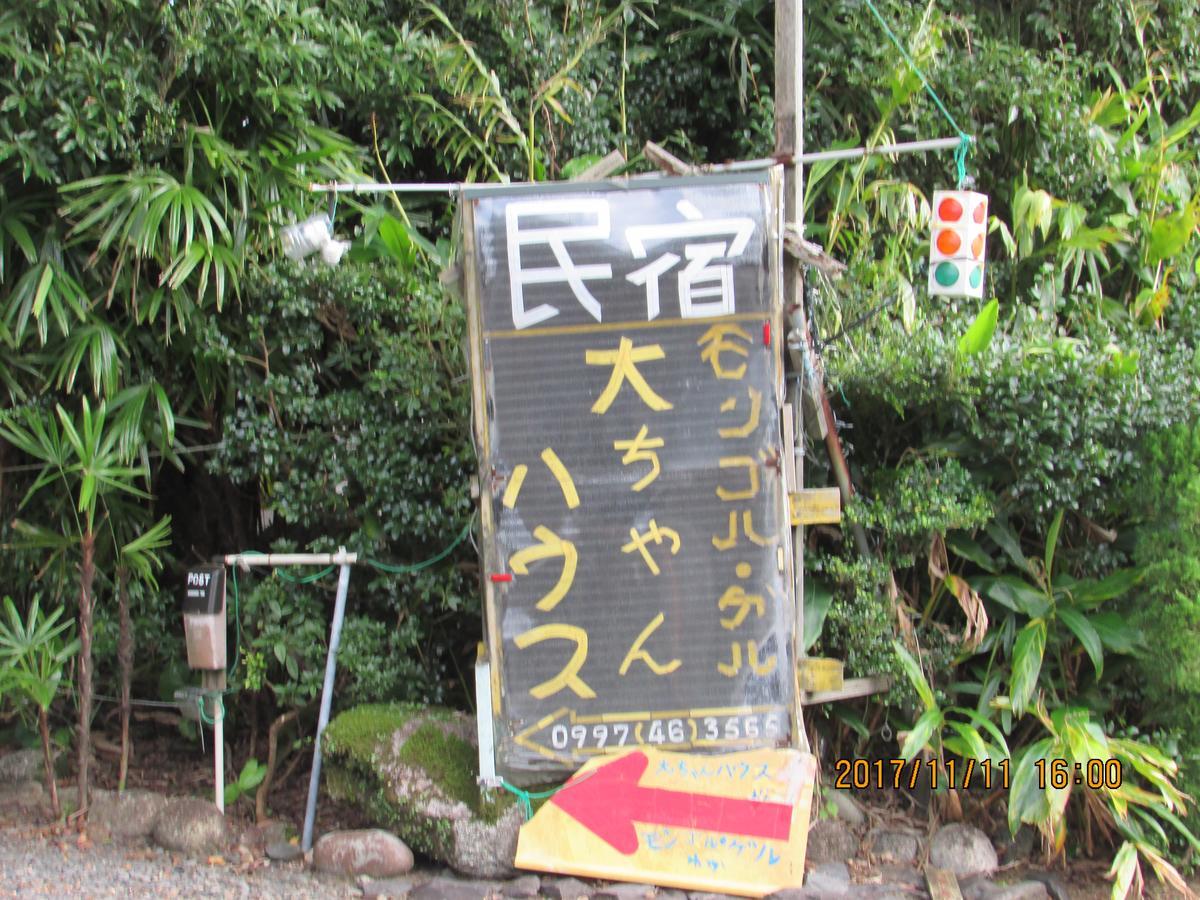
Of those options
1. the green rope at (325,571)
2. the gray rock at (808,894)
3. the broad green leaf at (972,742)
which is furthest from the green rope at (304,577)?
the broad green leaf at (972,742)

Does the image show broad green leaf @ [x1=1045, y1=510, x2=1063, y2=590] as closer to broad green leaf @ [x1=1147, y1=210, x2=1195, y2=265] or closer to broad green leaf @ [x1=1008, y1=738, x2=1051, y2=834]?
broad green leaf @ [x1=1008, y1=738, x2=1051, y2=834]

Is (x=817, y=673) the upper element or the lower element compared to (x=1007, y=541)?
lower

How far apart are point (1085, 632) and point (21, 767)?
5.77 metres

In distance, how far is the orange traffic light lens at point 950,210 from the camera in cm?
511

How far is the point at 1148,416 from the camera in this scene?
17.2 ft

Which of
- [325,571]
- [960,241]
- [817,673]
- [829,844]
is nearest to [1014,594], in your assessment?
[817,673]

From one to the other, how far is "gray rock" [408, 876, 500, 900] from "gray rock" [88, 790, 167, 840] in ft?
5.15

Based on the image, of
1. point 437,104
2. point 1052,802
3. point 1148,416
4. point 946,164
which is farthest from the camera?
point 946,164

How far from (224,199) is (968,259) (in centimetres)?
392

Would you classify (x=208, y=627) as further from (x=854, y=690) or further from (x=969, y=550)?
(x=969, y=550)

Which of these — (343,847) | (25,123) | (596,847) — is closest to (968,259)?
(596,847)

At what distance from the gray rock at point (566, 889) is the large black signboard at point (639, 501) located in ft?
1.61

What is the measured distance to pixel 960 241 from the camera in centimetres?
514

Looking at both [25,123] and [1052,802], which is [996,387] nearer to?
[1052,802]
